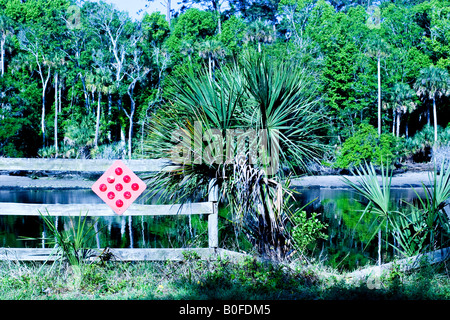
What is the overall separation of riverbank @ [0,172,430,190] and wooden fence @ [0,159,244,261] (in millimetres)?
27652

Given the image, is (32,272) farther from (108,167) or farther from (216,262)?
(216,262)

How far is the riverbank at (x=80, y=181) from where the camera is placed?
33.8m

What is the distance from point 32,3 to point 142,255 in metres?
51.9

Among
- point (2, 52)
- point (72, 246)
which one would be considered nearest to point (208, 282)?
point (72, 246)

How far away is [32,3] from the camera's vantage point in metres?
50.1

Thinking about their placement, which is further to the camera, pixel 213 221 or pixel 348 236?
pixel 348 236

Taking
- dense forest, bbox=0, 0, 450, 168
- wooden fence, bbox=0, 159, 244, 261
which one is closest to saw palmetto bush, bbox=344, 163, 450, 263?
wooden fence, bbox=0, 159, 244, 261

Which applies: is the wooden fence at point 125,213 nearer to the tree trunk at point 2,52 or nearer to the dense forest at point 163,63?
the dense forest at point 163,63

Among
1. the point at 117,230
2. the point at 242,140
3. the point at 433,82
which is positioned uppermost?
the point at 433,82

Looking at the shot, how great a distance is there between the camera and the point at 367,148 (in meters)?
35.0

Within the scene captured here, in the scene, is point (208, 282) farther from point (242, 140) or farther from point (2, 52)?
point (2, 52)

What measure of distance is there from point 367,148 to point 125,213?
105 feet

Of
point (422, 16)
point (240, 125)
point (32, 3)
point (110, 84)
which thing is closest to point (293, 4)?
point (422, 16)

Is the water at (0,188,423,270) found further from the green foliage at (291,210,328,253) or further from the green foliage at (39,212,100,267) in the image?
the green foliage at (39,212,100,267)
